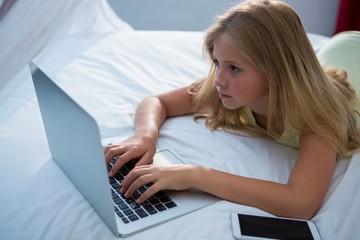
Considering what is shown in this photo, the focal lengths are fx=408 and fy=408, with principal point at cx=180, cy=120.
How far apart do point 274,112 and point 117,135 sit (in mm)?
413

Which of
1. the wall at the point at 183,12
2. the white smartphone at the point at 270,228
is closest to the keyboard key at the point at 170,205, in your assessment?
the white smartphone at the point at 270,228

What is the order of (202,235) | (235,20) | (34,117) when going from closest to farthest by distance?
(202,235) < (235,20) < (34,117)

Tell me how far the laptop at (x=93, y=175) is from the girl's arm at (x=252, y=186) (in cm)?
3

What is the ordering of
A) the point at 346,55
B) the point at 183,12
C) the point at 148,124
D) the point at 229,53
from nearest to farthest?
the point at 229,53, the point at 148,124, the point at 346,55, the point at 183,12

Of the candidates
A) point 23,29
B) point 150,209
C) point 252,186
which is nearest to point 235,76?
point 252,186

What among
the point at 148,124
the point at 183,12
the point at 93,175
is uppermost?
the point at 93,175

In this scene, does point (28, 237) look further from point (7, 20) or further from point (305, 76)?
point (305, 76)

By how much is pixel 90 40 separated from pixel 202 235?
1157mm

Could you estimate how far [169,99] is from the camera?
1.19 metres

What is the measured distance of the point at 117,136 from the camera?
108 cm

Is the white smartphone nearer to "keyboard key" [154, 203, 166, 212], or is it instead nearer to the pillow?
"keyboard key" [154, 203, 166, 212]

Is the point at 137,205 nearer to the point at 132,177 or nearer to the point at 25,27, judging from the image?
the point at 132,177

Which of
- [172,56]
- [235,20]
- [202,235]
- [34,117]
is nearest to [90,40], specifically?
[172,56]

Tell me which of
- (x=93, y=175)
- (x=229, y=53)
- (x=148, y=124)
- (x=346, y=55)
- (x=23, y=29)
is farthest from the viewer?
(x=346, y=55)
